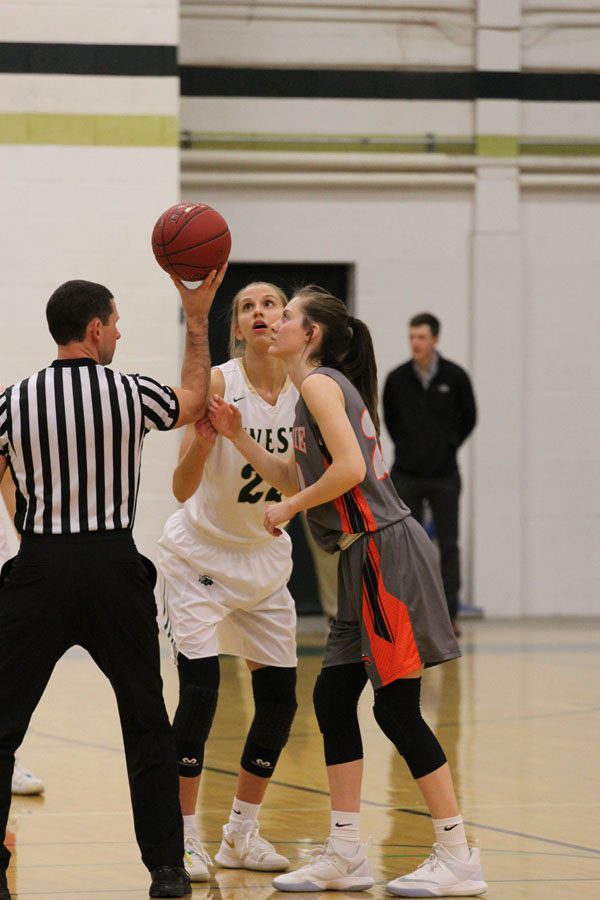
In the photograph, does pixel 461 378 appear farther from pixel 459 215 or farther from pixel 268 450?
pixel 268 450

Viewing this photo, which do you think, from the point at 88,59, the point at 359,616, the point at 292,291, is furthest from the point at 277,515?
the point at 292,291

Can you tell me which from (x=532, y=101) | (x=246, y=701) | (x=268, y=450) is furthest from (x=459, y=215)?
(x=268, y=450)

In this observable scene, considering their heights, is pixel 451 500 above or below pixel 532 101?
below

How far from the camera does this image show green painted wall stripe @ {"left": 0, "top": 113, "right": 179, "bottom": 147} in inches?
374

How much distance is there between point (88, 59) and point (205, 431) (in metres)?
5.90

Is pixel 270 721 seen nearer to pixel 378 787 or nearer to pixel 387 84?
pixel 378 787

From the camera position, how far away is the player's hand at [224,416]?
4.21 m

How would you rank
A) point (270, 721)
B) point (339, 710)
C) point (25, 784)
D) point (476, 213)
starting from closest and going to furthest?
point (339, 710) < point (270, 721) < point (25, 784) < point (476, 213)

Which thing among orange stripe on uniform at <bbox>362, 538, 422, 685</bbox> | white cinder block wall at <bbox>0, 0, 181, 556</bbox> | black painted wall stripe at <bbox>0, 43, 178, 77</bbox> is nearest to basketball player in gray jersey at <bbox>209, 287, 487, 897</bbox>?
orange stripe on uniform at <bbox>362, 538, 422, 685</bbox>

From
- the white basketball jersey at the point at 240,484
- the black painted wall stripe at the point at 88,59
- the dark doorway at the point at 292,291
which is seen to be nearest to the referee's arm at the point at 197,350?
the white basketball jersey at the point at 240,484

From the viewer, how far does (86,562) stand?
371cm

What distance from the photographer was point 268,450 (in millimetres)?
4594

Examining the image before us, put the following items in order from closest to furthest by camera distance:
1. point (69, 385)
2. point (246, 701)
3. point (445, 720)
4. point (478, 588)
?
point (69, 385)
point (445, 720)
point (246, 701)
point (478, 588)

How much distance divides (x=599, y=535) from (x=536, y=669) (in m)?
3.03
